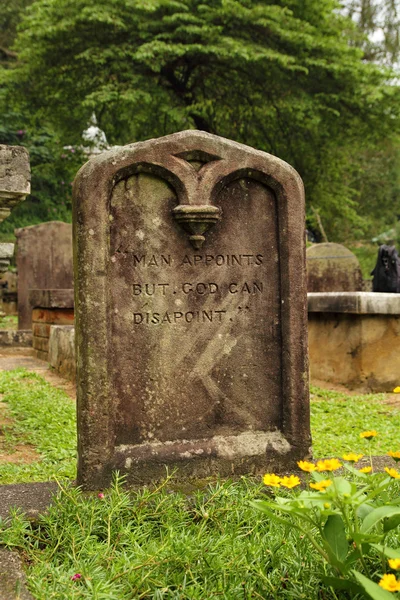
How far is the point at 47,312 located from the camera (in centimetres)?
880

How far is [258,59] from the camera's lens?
1423 cm

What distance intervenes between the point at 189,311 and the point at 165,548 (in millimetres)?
1216

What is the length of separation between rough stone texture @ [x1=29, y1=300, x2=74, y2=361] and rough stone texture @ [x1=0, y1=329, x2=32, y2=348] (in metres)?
0.95

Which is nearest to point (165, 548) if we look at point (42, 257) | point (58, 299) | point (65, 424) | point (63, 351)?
point (65, 424)

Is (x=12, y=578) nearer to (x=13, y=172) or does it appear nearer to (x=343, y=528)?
(x=343, y=528)

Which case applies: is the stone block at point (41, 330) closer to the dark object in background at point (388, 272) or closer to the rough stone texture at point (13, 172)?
the rough stone texture at point (13, 172)

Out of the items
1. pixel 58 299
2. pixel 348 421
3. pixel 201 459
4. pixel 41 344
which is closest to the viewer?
pixel 201 459

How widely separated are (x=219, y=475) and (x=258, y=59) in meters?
12.9

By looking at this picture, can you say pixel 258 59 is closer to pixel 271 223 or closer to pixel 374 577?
pixel 271 223

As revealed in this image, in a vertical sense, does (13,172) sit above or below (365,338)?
above

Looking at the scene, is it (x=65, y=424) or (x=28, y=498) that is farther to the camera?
(x=65, y=424)

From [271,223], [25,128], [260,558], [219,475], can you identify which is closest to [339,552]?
[260,558]

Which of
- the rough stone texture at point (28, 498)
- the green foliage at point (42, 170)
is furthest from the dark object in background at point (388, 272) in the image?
the green foliage at point (42, 170)

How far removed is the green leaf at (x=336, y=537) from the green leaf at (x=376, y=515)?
6 centimetres
